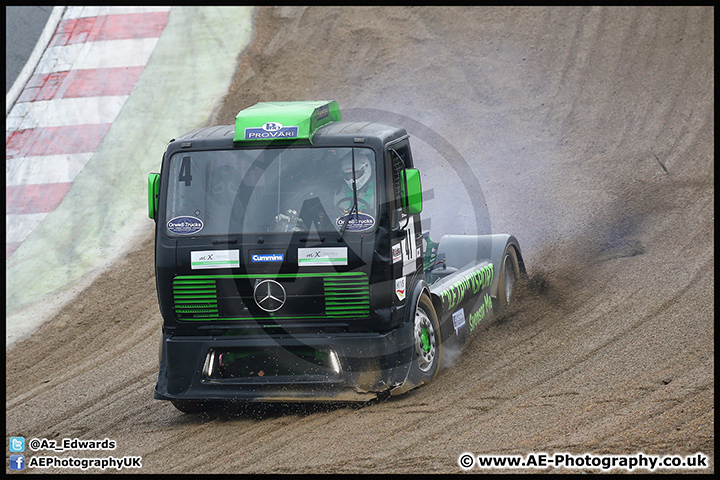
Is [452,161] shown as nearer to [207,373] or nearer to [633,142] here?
[633,142]

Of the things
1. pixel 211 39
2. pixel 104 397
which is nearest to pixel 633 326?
pixel 104 397

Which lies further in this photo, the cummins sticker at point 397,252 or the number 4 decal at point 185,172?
the number 4 decal at point 185,172

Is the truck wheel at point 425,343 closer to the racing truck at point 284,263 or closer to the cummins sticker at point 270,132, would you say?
the racing truck at point 284,263

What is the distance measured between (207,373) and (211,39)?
1266 centimetres

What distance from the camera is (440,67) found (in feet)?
55.0

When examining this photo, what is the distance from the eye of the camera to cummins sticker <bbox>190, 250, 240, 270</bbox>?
6.59 meters

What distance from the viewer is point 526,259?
11242mm

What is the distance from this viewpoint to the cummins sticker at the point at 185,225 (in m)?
6.71

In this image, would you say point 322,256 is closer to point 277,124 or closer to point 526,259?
point 277,124

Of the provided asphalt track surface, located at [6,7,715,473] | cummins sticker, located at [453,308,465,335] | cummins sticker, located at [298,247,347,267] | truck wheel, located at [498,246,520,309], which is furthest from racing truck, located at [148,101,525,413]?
truck wheel, located at [498,246,520,309]

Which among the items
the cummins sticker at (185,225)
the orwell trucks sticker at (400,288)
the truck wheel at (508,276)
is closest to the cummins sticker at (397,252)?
the orwell trucks sticker at (400,288)
